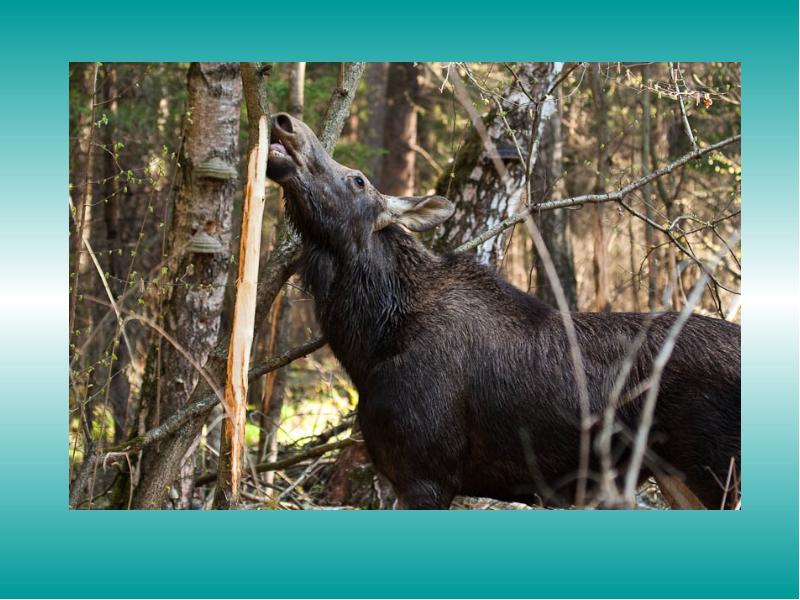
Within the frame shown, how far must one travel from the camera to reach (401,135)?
14.1 metres

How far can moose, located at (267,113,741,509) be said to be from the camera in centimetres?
534

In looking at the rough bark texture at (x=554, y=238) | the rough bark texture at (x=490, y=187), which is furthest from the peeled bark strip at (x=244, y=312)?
the rough bark texture at (x=554, y=238)

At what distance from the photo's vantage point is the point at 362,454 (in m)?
7.68

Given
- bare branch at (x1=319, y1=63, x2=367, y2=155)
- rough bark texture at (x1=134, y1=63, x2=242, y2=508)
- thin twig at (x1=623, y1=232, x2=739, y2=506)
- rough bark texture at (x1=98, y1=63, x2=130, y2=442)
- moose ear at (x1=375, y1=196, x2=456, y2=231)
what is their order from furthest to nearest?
rough bark texture at (x1=98, y1=63, x2=130, y2=442) → rough bark texture at (x1=134, y1=63, x2=242, y2=508) → bare branch at (x1=319, y1=63, x2=367, y2=155) → moose ear at (x1=375, y1=196, x2=456, y2=231) → thin twig at (x1=623, y1=232, x2=739, y2=506)

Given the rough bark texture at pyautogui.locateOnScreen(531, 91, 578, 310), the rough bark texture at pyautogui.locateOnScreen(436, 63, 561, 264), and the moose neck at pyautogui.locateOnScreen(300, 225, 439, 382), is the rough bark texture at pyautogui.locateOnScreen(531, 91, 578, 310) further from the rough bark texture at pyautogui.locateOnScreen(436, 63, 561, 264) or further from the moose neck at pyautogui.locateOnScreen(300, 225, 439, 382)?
the moose neck at pyautogui.locateOnScreen(300, 225, 439, 382)

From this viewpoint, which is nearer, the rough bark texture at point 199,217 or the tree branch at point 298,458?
the rough bark texture at point 199,217

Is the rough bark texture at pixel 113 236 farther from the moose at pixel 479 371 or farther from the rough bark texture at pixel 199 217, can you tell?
the moose at pixel 479 371

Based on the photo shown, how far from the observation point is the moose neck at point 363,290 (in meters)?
5.73

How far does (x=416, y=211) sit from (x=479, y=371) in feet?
3.81

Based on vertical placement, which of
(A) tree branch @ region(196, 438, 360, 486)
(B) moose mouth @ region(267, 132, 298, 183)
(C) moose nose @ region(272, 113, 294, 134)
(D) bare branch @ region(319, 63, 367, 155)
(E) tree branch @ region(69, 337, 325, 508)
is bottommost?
(A) tree branch @ region(196, 438, 360, 486)

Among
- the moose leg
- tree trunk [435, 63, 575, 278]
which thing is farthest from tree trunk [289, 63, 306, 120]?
the moose leg

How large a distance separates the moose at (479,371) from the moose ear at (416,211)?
114mm

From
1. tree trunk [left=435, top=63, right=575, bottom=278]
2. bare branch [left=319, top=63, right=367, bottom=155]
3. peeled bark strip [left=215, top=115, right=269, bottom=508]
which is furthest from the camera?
tree trunk [left=435, top=63, right=575, bottom=278]

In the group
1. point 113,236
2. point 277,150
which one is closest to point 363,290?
point 277,150
